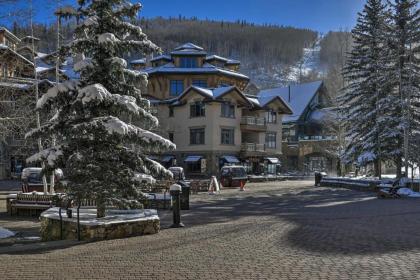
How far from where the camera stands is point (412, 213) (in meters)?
18.3

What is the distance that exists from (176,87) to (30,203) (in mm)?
39999

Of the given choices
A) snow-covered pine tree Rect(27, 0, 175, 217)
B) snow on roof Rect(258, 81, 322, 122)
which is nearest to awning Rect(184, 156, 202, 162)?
snow on roof Rect(258, 81, 322, 122)

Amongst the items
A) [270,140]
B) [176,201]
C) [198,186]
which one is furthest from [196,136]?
A: [176,201]

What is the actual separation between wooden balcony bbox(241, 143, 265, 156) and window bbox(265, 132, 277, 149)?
11.0 ft

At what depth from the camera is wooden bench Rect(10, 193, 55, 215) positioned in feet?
64.2

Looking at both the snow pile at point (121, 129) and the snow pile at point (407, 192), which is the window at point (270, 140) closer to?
the snow pile at point (407, 192)

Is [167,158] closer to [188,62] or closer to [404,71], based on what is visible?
[188,62]

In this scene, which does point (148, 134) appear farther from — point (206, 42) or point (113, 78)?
point (206, 42)

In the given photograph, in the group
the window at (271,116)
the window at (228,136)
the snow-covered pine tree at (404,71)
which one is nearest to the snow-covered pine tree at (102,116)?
the snow-covered pine tree at (404,71)

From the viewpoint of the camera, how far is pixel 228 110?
52875 millimetres

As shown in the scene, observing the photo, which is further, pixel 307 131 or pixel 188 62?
pixel 307 131

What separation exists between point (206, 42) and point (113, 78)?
161630 millimetres

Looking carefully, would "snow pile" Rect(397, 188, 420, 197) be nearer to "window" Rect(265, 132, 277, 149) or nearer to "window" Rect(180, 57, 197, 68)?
"window" Rect(265, 132, 277, 149)

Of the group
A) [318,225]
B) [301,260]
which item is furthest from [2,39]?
[301,260]
